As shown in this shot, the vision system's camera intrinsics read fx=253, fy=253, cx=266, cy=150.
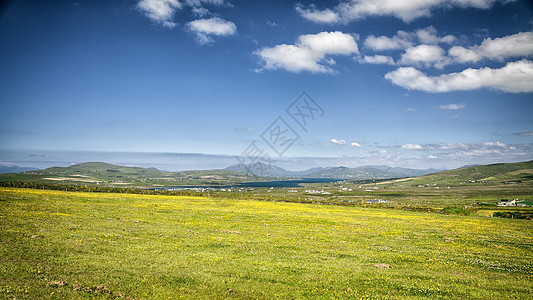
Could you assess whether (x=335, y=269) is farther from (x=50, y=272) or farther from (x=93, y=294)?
(x=50, y=272)

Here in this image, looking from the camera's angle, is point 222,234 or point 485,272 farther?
point 222,234

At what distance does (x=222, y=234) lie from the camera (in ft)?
94.4

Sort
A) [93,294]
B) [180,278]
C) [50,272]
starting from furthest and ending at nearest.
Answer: [180,278] → [50,272] → [93,294]

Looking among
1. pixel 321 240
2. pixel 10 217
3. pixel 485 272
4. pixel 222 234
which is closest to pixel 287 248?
pixel 321 240

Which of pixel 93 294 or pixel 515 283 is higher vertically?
pixel 93 294

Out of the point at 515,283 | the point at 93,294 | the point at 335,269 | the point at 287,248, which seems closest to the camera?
the point at 93,294

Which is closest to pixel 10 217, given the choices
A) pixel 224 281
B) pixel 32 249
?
pixel 32 249

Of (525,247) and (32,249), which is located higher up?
(32,249)

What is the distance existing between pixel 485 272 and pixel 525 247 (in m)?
17.4

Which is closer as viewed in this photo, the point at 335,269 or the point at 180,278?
the point at 180,278

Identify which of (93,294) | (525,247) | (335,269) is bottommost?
(525,247)

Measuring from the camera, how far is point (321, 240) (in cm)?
2877

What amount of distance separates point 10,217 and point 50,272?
63.3 ft

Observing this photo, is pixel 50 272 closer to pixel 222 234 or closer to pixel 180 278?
pixel 180 278
